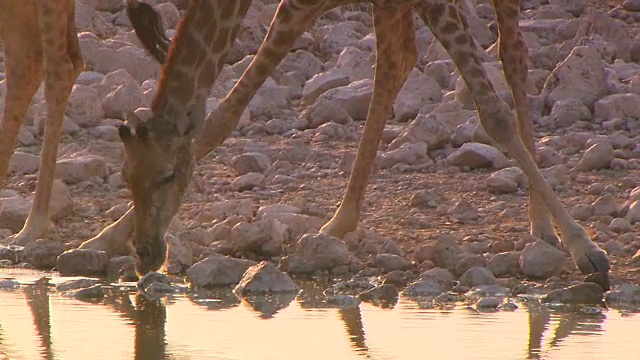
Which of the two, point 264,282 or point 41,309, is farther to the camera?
point 264,282

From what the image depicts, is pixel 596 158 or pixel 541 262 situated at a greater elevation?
pixel 596 158

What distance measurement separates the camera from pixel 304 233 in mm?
8672

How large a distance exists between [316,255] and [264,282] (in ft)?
2.17

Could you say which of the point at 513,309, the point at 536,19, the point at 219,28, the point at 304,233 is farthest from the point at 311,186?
the point at 536,19

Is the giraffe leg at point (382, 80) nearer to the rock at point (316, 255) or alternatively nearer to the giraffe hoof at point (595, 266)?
the rock at point (316, 255)

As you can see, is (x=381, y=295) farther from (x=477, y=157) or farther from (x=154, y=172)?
(x=477, y=157)

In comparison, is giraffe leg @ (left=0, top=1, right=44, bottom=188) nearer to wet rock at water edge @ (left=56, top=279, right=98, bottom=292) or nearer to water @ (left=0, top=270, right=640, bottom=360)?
wet rock at water edge @ (left=56, top=279, right=98, bottom=292)

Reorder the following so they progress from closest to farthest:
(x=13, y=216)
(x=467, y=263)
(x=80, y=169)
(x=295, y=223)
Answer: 1. (x=467, y=263)
2. (x=295, y=223)
3. (x=13, y=216)
4. (x=80, y=169)

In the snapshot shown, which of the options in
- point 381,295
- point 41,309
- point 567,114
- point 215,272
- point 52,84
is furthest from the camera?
point 567,114

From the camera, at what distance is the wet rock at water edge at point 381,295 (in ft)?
23.3

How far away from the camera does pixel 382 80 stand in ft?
29.8

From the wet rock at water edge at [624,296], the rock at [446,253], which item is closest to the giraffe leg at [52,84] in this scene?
the rock at [446,253]

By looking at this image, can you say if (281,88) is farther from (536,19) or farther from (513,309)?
(513,309)

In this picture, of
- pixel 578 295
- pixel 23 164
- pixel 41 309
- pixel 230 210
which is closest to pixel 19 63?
pixel 230 210
